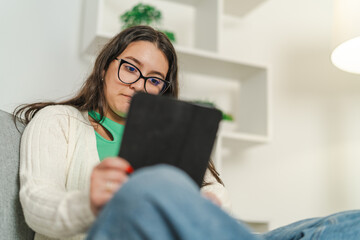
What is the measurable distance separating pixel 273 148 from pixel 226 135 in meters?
0.51

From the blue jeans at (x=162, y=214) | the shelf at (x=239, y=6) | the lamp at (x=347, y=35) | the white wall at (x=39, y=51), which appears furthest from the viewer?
the shelf at (x=239, y=6)

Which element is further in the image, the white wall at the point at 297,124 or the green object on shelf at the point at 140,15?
the white wall at the point at 297,124

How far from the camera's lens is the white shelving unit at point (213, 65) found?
1890 mm

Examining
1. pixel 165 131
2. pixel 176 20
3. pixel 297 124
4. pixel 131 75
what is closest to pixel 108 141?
pixel 131 75

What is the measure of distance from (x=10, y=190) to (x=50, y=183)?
0.13 meters

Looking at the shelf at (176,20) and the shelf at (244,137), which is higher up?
the shelf at (176,20)

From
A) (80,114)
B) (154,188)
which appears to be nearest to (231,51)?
(80,114)

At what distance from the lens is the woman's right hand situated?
24.7 inches

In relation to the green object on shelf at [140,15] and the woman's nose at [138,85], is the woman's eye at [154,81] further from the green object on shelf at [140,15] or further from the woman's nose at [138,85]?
the green object on shelf at [140,15]

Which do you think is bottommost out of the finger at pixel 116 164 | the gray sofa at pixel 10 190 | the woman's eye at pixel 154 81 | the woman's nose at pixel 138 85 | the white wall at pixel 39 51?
the gray sofa at pixel 10 190

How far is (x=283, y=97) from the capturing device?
2363 millimetres

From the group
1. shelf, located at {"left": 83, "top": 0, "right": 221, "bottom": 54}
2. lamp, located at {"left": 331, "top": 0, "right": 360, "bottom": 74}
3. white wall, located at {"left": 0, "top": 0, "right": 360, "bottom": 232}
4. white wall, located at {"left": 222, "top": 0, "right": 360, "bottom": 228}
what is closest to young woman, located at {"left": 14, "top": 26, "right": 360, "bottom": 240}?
shelf, located at {"left": 83, "top": 0, "right": 221, "bottom": 54}

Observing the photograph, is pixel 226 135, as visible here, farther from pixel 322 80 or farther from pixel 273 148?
pixel 322 80

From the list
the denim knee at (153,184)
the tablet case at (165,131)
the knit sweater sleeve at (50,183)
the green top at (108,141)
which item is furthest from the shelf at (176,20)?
the denim knee at (153,184)
